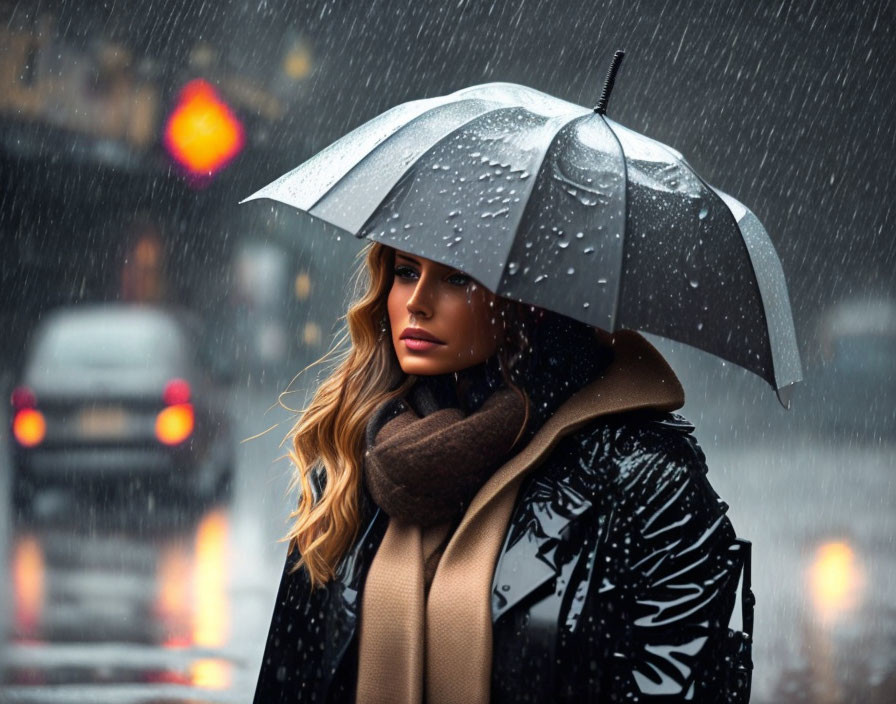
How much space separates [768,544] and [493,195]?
7.38 meters

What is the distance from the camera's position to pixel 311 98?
25.1 metres

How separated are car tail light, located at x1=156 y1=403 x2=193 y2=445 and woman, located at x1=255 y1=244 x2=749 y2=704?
281 inches

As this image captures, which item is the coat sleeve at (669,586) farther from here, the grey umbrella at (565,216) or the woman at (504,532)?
the grey umbrella at (565,216)

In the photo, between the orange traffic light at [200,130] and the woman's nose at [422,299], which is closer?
the woman's nose at [422,299]

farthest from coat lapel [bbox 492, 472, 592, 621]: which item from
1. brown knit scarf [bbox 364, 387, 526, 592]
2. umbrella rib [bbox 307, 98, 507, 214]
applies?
umbrella rib [bbox 307, 98, 507, 214]

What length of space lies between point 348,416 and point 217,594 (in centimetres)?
499

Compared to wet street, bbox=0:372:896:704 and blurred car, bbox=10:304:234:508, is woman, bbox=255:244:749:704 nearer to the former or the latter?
wet street, bbox=0:372:896:704

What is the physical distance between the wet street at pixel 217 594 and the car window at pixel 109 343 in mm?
1073

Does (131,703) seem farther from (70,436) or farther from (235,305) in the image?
(235,305)

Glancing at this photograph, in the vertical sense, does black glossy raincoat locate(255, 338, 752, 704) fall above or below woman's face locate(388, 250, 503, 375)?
below

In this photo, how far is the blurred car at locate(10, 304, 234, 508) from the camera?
9.48m

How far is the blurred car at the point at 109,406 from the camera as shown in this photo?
31.1ft

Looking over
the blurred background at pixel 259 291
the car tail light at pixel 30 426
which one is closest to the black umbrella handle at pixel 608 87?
the blurred background at pixel 259 291

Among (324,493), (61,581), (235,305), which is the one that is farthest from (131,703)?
(235,305)
